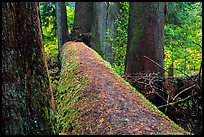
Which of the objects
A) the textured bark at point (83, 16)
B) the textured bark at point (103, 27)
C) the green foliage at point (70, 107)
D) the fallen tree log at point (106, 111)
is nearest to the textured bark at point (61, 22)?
the textured bark at point (83, 16)

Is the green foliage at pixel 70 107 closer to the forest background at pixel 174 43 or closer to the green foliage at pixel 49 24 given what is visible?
the forest background at pixel 174 43

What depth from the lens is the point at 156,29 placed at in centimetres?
733

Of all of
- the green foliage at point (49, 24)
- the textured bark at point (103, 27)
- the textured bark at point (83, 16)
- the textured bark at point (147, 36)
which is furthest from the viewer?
the green foliage at point (49, 24)

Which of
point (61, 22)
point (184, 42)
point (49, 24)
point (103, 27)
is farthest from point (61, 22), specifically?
point (184, 42)

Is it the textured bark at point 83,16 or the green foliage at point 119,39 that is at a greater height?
the textured bark at point 83,16

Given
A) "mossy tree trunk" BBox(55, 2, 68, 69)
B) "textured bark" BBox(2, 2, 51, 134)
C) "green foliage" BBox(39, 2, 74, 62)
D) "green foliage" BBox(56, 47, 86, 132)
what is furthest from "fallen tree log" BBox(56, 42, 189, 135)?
"green foliage" BBox(39, 2, 74, 62)

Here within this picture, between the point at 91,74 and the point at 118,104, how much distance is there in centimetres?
145

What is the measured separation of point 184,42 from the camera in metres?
11.4

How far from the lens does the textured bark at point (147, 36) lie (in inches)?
286

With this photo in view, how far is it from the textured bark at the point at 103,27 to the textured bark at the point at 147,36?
13.7ft

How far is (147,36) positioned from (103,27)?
4.83m

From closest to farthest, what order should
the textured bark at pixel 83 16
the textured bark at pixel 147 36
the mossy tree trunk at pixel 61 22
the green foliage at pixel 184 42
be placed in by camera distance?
the textured bark at pixel 147 36 < the green foliage at pixel 184 42 < the textured bark at pixel 83 16 < the mossy tree trunk at pixel 61 22

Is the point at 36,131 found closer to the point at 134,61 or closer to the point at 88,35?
the point at 134,61

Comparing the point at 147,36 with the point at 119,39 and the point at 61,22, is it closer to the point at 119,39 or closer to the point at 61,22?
the point at 119,39
